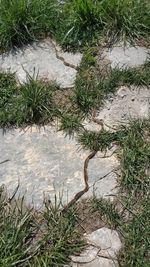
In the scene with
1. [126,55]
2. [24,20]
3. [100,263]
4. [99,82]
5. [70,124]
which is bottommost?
[100,263]

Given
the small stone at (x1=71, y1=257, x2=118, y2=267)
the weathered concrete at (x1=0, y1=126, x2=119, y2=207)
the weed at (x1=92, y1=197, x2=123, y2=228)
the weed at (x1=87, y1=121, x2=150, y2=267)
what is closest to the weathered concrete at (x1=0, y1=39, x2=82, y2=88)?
the weathered concrete at (x1=0, y1=126, x2=119, y2=207)

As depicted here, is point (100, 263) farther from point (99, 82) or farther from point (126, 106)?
point (99, 82)

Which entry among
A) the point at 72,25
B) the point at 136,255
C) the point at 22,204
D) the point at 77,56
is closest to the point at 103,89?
the point at 77,56

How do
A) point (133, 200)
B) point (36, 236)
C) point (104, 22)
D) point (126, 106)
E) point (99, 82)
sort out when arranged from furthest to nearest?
point (104, 22) < point (99, 82) < point (126, 106) < point (133, 200) < point (36, 236)

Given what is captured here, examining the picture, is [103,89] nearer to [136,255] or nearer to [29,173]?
[29,173]

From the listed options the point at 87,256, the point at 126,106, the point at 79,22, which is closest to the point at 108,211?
the point at 87,256

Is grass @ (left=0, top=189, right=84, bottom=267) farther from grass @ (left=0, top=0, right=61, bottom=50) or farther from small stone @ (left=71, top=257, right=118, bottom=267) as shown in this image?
grass @ (left=0, top=0, right=61, bottom=50)
